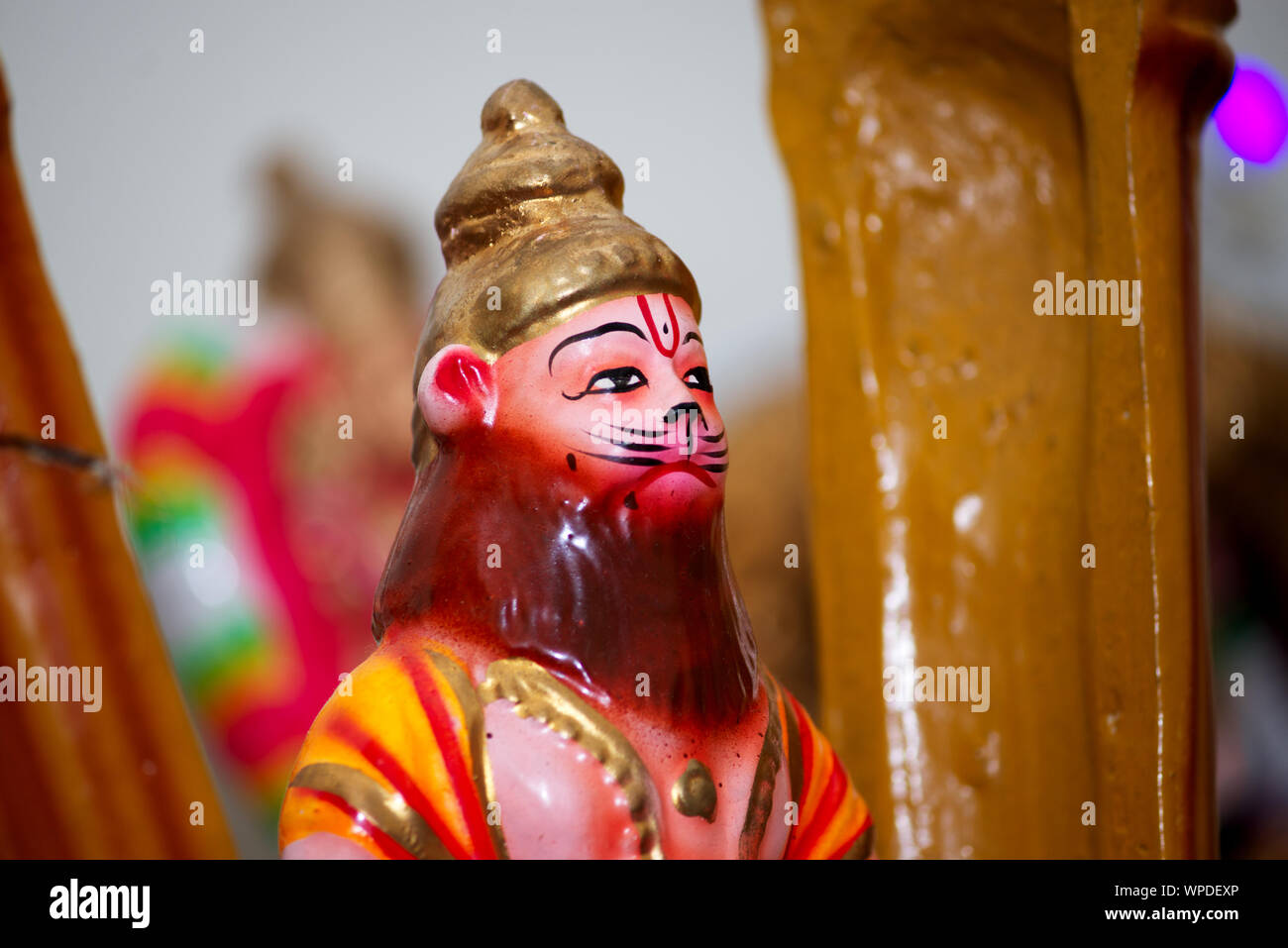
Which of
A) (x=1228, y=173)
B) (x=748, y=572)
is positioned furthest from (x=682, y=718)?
(x=1228, y=173)

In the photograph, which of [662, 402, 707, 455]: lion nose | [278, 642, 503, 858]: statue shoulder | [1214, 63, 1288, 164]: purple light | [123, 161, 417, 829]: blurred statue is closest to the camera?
[278, 642, 503, 858]: statue shoulder

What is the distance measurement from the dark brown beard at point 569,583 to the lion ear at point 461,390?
22mm

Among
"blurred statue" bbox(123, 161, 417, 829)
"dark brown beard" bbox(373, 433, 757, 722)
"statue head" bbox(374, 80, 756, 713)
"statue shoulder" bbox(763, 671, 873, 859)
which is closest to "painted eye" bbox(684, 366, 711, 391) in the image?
"statue head" bbox(374, 80, 756, 713)

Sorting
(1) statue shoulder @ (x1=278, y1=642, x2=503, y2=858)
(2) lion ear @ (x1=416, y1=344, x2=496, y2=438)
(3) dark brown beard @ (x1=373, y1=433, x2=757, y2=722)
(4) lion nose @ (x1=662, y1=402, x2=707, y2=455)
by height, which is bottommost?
(1) statue shoulder @ (x1=278, y1=642, x2=503, y2=858)

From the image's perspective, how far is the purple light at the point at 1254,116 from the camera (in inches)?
78.0

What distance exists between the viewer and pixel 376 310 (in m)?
2.23

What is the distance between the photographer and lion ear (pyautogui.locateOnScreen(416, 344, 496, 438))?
1.05 m

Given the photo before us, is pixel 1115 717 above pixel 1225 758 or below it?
above

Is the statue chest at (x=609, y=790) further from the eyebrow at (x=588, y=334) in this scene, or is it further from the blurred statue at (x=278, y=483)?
the blurred statue at (x=278, y=483)

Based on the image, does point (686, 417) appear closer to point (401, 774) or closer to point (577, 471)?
point (577, 471)

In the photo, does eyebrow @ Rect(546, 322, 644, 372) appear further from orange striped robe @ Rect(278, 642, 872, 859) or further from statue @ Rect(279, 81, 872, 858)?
orange striped robe @ Rect(278, 642, 872, 859)

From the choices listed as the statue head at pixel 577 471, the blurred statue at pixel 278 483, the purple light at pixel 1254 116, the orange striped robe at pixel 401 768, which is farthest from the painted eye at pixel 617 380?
the purple light at pixel 1254 116
